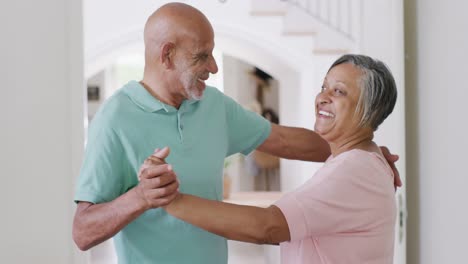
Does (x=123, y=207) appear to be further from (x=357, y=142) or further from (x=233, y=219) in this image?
(x=357, y=142)

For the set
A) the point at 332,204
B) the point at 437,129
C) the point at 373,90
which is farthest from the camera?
the point at 437,129

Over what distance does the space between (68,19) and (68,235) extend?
83 cm

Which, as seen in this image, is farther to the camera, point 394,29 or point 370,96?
point 394,29

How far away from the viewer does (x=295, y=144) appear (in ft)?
6.75

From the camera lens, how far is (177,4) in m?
1.70

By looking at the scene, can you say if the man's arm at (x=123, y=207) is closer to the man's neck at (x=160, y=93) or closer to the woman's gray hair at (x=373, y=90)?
the man's neck at (x=160, y=93)

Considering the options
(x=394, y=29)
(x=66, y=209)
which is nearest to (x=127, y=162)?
(x=66, y=209)

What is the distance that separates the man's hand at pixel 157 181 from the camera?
1338mm

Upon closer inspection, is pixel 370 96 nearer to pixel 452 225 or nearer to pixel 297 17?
pixel 452 225

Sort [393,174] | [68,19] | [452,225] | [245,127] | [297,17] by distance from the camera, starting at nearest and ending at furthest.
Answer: [393,174], [245,127], [452,225], [68,19], [297,17]

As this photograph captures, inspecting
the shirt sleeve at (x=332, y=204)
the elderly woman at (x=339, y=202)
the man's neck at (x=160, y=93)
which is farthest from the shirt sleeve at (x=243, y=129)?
the shirt sleeve at (x=332, y=204)

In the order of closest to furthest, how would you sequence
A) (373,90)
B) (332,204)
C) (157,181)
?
(157,181) → (332,204) → (373,90)

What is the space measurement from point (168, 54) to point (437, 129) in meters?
1.09

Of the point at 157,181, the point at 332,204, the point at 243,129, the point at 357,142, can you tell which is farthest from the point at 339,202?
the point at 243,129
